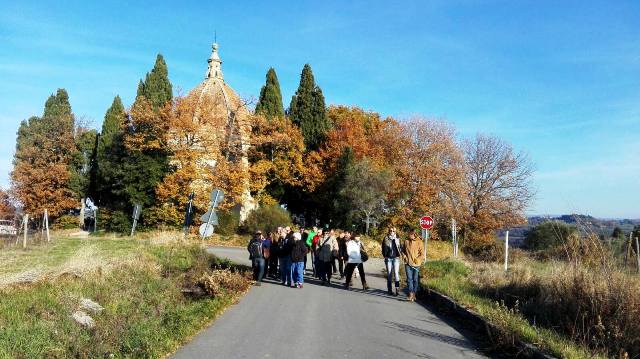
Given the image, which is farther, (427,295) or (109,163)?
(109,163)

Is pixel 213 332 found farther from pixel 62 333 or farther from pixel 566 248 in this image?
pixel 566 248

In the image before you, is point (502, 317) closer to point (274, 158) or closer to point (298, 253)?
point (298, 253)

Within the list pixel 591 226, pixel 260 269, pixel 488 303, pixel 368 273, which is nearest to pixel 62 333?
pixel 260 269

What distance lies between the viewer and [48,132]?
50.9m

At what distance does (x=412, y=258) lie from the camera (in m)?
13.8

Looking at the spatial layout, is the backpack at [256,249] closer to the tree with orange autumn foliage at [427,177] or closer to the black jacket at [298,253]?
the black jacket at [298,253]

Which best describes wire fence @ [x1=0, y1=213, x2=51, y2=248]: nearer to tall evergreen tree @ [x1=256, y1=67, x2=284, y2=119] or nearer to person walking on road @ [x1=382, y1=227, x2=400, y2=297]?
person walking on road @ [x1=382, y1=227, x2=400, y2=297]

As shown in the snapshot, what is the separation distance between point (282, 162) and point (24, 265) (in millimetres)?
29645

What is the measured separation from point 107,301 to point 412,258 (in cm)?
774

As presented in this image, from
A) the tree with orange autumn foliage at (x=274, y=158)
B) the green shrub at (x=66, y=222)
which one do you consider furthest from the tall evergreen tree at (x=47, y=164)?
the tree with orange autumn foliage at (x=274, y=158)

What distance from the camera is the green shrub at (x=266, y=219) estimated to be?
36594 mm

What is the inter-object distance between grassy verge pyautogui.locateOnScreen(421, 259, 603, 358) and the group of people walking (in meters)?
1.10

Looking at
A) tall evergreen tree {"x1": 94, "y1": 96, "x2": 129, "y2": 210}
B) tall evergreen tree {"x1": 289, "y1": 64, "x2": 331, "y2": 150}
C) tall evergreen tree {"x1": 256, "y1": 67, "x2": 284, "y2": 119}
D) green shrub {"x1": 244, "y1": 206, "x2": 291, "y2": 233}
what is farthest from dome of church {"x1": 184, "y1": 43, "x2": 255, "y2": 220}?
tall evergreen tree {"x1": 289, "y1": 64, "x2": 331, "y2": 150}

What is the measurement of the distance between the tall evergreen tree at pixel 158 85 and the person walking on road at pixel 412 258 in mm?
35351
